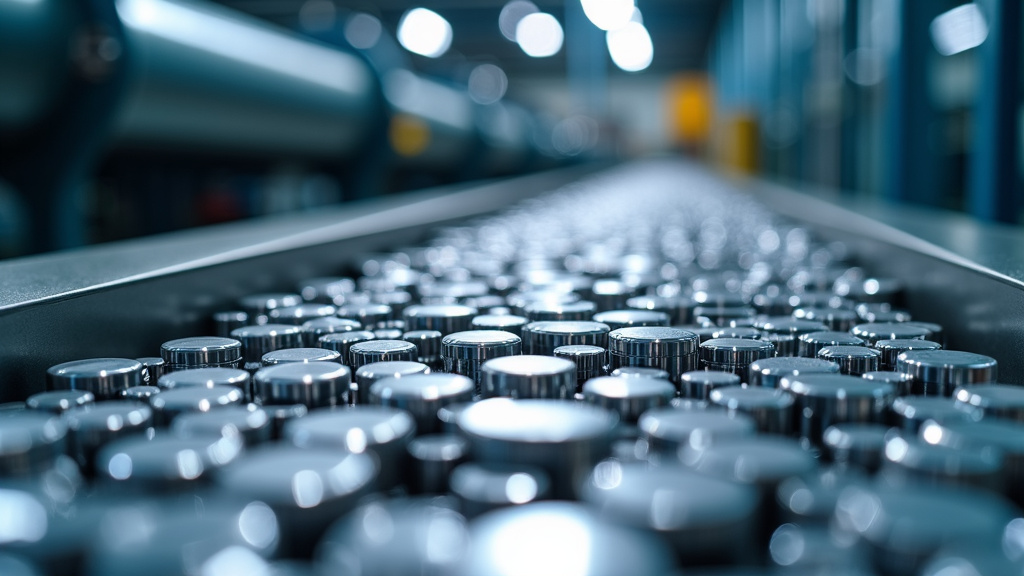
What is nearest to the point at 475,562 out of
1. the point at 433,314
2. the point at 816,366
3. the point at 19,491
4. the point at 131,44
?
the point at 19,491

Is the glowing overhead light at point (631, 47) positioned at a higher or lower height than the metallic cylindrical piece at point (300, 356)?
higher

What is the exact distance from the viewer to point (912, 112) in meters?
3.26

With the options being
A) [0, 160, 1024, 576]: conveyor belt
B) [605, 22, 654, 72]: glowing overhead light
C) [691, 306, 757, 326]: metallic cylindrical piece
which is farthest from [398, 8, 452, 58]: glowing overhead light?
[691, 306, 757, 326]: metallic cylindrical piece

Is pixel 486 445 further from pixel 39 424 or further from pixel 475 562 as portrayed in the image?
pixel 39 424

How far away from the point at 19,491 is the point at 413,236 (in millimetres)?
1623

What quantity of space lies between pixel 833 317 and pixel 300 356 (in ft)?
1.70

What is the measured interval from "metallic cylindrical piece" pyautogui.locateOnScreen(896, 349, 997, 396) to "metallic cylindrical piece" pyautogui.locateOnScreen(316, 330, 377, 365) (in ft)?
1.44

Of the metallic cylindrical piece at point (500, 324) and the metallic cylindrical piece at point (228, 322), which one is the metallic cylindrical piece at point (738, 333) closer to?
the metallic cylindrical piece at point (500, 324)

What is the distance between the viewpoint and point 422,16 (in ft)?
41.1

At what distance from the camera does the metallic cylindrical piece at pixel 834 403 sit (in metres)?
0.49

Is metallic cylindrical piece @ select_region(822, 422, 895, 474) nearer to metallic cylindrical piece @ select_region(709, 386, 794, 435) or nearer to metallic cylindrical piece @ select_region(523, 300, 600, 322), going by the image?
metallic cylindrical piece @ select_region(709, 386, 794, 435)

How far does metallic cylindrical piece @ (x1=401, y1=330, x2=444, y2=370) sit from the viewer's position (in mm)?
742

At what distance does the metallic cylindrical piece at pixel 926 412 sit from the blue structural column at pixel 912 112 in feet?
10.2

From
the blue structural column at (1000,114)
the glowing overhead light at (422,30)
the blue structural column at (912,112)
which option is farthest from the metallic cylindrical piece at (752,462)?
the glowing overhead light at (422,30)
